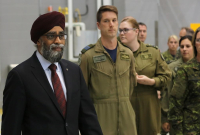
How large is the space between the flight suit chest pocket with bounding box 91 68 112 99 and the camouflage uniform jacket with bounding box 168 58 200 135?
62 centimetres

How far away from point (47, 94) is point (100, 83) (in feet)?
4.66

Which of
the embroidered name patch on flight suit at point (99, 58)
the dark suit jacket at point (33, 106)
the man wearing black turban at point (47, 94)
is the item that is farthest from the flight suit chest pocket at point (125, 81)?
the dark suit jacket at point (33, 106)

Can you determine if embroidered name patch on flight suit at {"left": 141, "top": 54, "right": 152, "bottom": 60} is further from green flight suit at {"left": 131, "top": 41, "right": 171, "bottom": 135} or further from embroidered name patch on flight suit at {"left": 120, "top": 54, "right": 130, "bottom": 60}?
embroidered name patch on flight suit at {"left": 120, "top": 54, "right": 130, "bottom": 60}

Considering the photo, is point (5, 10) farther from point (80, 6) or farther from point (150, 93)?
point (150, 93)

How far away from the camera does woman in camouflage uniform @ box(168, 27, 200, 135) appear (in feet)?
12.7

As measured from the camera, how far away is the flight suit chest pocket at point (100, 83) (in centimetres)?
388

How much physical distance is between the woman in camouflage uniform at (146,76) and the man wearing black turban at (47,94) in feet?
6.46

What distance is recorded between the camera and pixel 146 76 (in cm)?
469

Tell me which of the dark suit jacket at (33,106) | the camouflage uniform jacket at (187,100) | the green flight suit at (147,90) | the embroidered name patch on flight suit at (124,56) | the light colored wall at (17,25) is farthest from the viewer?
the light colored wall at (17,25)

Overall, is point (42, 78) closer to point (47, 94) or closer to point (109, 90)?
point (47, 94)

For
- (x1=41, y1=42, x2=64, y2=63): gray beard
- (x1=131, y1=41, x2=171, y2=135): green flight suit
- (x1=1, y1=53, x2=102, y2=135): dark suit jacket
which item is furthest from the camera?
(x1=131, y1=41, x2=171, y2=135): green flight suit

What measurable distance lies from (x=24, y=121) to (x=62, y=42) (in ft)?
1.80

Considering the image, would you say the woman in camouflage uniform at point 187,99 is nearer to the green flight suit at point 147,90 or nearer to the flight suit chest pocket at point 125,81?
the flight suit chest pocket at point 125,81

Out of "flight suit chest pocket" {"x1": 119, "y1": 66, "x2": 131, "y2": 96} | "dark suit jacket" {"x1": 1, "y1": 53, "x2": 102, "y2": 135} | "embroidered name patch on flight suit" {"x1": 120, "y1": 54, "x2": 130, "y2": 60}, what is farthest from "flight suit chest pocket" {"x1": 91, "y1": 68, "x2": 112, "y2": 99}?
"dark suit jacket" {"x1": 1, "y1": 53, "x2": 102, "y2": 135}
